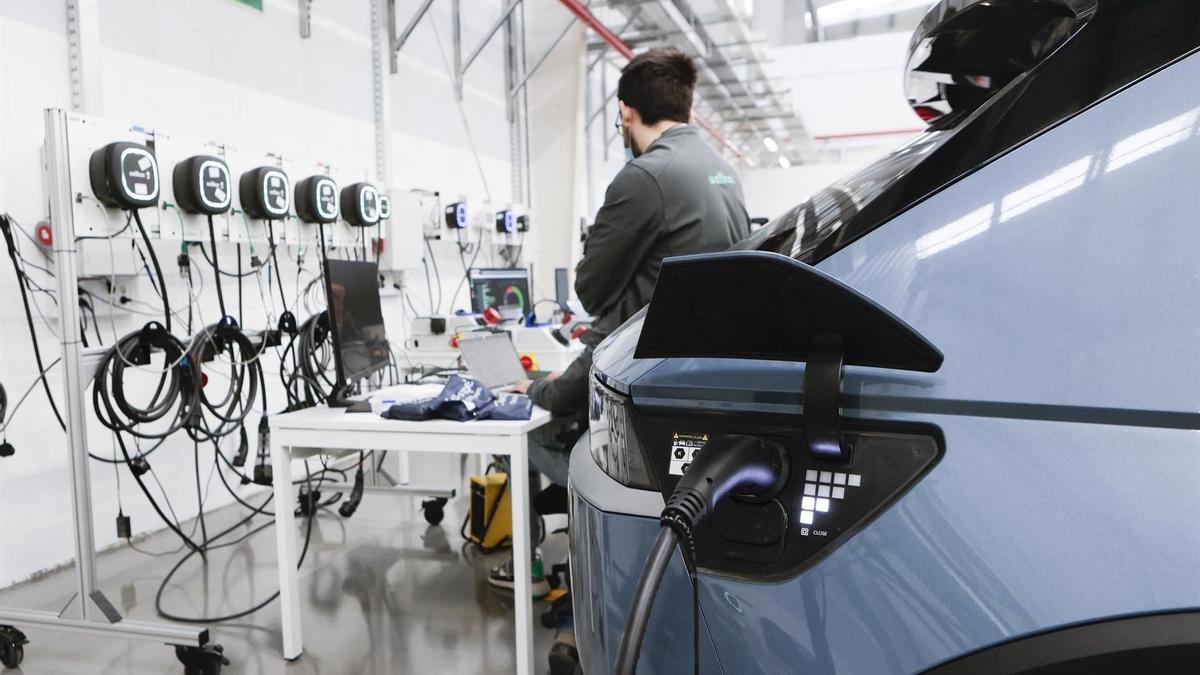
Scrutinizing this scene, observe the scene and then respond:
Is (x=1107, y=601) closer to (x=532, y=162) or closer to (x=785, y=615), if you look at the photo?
(x=785, y=615)

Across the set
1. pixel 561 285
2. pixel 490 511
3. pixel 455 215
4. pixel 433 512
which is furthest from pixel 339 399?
pixel 561 285

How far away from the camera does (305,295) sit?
4277 millimetres

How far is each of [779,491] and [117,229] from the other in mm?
2737

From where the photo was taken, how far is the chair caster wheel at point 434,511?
3.40m

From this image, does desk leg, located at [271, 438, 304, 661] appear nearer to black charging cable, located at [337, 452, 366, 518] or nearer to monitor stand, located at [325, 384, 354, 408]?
monitor stand, located at [325, 384, 354, 408]

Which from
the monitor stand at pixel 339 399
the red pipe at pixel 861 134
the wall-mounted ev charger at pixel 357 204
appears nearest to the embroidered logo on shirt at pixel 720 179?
the monitor stand at pixel 339 399

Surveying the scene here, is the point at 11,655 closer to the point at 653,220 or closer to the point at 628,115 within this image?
the point at 653,220

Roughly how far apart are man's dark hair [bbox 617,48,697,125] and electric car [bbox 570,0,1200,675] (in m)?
1.45

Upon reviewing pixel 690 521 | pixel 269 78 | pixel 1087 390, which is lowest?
pixel 690 521

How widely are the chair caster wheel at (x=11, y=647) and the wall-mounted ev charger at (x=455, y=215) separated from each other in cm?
374

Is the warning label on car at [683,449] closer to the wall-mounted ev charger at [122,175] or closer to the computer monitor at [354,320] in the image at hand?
the computer monitor at [354,320]

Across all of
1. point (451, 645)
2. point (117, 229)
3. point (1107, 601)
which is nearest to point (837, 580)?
point (1107, 601)

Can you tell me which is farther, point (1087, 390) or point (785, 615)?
point (785, 615)

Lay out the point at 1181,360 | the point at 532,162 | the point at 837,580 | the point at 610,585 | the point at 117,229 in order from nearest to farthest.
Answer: the point at 1181,360 → the point at 837,580 → the point at 610,585 → the point at 117,229 → the point at 532,162
